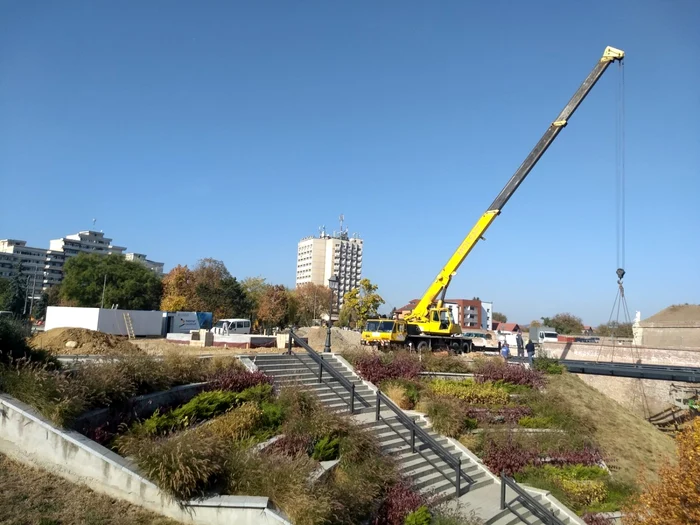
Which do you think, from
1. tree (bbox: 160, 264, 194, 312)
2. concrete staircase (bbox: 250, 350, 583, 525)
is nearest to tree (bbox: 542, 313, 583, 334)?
tree (bbox: 160, 264, 194, 312)

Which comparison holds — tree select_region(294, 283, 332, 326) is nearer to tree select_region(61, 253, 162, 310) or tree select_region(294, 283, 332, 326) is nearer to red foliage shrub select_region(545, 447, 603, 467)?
tree select_region(61, 253, 162, 310)

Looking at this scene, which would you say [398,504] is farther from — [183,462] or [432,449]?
[183,462]

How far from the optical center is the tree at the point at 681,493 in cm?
793

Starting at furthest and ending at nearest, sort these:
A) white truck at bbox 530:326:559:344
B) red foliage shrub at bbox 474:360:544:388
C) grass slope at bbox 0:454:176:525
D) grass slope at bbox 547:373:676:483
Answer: white truck at bbox 530:326:559:344 → red foliage shrub at bbox 474:360:544:388 → grass slope at bbox 547:373:676:483 → grass slope at bbox 0:454:176:525

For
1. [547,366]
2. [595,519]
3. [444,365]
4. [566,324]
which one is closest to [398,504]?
[595,519]

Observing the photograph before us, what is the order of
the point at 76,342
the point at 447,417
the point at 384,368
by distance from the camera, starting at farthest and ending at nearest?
the point at 76,342, the point at 384,368, the point at 447,417

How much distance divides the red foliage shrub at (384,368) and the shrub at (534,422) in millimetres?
4239

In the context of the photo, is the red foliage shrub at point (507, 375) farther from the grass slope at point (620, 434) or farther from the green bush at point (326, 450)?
the green bush at point (326, 450)

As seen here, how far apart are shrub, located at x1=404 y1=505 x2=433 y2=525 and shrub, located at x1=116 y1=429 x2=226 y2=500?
3731 mm

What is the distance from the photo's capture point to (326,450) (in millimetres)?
11438

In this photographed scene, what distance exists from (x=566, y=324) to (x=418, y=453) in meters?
113

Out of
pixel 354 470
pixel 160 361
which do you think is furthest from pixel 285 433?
pixel 160 361

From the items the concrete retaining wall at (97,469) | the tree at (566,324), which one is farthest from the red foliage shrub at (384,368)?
the tree at (566,324)

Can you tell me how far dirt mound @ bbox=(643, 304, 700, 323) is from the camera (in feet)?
175
